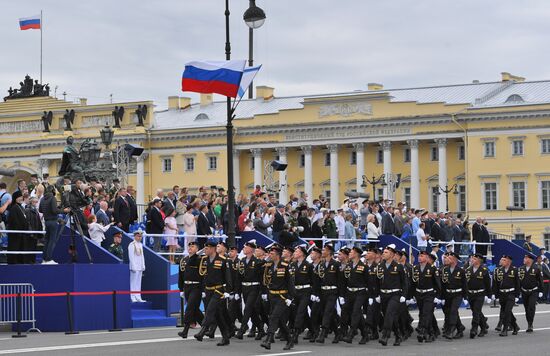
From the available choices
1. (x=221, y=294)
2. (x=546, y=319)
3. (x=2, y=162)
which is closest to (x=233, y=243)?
(x=221, y=294)

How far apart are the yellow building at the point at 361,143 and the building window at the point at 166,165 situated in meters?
0.08

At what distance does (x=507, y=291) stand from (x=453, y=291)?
6.80 feet

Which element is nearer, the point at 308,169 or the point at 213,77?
the point at 213,77

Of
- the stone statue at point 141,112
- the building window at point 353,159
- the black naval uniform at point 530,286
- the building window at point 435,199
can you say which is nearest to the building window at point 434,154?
the building window at point 435,199

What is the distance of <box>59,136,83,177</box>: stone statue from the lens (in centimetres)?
3388

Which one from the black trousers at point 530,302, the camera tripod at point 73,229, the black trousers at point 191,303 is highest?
the camera tripod at point 73,229

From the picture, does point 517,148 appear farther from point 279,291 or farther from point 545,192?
point 279,291

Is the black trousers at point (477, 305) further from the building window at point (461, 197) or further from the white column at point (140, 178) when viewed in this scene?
the white column at point (140, 178)

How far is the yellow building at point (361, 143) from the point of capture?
86.7 meters

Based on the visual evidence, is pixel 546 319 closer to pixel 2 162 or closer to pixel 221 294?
pixel 221 294

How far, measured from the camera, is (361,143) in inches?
3676

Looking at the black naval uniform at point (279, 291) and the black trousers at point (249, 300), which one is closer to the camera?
the black naval uniform at point (279, 291)

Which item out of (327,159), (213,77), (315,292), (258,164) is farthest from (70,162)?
(258,164)

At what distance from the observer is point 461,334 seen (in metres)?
25.5
